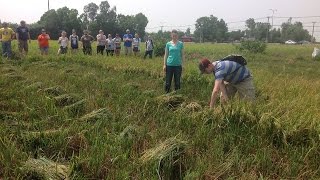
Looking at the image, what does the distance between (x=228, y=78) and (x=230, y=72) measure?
0.17m

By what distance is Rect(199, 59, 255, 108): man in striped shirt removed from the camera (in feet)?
19.0

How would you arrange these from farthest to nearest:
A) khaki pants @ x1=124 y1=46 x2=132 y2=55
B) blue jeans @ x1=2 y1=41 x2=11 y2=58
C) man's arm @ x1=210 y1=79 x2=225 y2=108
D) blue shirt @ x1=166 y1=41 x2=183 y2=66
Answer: khaki pants @ x1=124 y1=46 x2=132 y2=55 < blue jeans @ x1=2 y1=41 x2=11 y2=58 < blue shirt @ x1=166 y1=41 x2=183 y2=66 < man's arm @ x1=210 y1=79 x2=225 y2=108

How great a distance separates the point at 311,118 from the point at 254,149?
0.90 m

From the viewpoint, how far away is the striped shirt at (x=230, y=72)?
229 inches

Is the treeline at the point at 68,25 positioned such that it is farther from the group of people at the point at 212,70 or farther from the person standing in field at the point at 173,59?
the person standing in field at the point at 173,59

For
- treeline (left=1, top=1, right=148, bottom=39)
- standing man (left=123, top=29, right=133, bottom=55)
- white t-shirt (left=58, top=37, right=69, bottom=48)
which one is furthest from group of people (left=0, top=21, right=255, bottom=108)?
treeline (left=1, top=1, right=148, bottom=39)

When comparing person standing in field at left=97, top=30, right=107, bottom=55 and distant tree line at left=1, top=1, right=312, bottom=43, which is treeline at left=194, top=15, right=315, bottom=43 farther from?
person standing in field at left=97, top=30, right=107, bottom=55

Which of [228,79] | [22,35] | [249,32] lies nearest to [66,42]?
[22,35]

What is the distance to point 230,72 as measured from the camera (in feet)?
19.7

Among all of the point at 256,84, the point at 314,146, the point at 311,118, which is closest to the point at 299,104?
the point at 311,118

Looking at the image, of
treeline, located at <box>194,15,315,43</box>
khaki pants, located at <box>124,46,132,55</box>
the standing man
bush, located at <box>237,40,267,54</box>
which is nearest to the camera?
the standing man

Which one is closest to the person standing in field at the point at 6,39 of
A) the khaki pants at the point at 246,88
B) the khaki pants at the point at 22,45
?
the khaki pants at the point at 22,45

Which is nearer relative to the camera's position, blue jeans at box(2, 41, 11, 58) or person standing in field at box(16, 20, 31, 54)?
blue jeans at box(2, 41, 11, 58)

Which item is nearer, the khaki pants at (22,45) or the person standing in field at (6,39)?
the person standing in field at (6,39)
